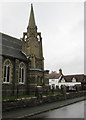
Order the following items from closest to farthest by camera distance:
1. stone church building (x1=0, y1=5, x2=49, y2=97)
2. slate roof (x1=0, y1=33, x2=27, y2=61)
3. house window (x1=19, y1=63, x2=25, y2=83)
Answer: stone church building (x1=0, y1=5, x2=49, y2=97)
slate roof (x1=0, y1=33, x2=27, y2=61)
house window (x1=19, y1=63, x2=25, y2=83)

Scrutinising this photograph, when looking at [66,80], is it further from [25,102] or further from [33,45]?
[25,102]

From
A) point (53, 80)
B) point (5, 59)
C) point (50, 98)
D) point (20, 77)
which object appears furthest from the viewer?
point (53, 80)

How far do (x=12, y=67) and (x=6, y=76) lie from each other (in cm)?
183

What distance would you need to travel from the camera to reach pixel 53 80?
66250 mm

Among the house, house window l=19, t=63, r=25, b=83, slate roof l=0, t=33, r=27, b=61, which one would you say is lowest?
the house

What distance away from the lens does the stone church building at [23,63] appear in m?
25.9

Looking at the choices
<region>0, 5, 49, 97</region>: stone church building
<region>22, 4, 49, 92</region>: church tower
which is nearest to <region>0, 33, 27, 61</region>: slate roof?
<region>0, 5, 49, 97</region>: stone church building

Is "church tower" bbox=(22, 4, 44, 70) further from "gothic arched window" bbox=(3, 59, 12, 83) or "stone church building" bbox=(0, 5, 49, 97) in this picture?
"gothic arched window" bbox=(3, 59, 12, 83)

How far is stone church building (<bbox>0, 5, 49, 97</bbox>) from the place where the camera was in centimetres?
2585

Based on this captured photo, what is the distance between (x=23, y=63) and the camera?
29.3 m

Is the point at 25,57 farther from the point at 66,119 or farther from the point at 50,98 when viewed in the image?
the point at 66,119

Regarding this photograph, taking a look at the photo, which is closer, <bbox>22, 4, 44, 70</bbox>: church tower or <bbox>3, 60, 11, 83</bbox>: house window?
<bbox>3, 60, 11, 83</bbox>: house window

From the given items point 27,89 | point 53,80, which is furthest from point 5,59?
point 53,80

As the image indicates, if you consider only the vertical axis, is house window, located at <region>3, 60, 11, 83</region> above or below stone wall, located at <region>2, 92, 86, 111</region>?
above
